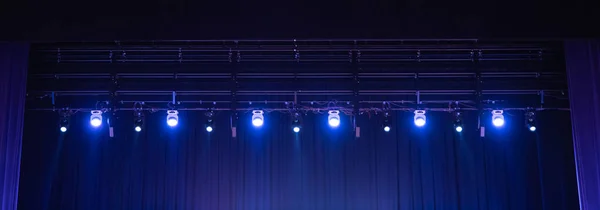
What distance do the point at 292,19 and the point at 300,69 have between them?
5.52 ft

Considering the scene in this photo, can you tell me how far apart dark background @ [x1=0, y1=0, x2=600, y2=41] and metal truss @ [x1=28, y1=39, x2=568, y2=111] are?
1.20 meters

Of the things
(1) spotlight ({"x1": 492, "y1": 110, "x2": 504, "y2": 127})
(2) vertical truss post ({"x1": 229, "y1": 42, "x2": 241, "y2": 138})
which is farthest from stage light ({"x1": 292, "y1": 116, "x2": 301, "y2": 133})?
(1) spotlight ({"x1": 492, "y1": 110, "x2": 504, "y2": 127})

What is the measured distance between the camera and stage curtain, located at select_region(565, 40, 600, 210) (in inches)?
326

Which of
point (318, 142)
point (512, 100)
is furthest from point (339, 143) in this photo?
point (512, 100)

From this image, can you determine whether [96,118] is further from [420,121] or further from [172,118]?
[420,121]

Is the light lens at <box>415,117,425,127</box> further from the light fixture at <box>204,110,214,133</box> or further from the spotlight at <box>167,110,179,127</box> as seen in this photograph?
the spotlight at <box>167,110,179,127</box>

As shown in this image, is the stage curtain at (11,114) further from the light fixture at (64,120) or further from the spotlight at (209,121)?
the spotlight at (209,121)

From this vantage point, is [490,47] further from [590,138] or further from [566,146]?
[566,146]

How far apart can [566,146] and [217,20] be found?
6409mm

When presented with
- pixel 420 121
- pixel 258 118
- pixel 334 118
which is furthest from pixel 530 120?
pixel 258 118

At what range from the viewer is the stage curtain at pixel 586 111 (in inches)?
326

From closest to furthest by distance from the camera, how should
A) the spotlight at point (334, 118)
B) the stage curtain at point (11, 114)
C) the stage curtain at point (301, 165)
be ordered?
the stage curtain at point (11, 114)
the spotlight at point (334, 118)
the stage curtain at point (301, 165)

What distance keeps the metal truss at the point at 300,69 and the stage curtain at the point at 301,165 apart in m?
1.02

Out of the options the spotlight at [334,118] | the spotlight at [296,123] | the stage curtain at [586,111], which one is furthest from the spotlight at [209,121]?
the stage curtain at [586,111]
